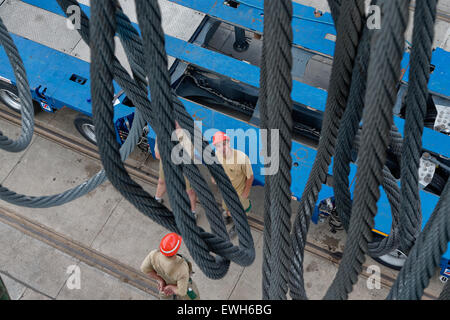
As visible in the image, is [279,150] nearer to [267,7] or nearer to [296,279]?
[267,7]

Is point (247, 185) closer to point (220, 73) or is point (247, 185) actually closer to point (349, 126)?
point (220, 73)

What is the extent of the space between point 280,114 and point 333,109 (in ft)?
1.42

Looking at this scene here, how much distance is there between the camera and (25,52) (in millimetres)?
6695

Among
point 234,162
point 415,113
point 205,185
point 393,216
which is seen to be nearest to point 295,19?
point 234,162

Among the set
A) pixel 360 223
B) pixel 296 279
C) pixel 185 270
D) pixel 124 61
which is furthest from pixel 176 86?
pixel 360 223

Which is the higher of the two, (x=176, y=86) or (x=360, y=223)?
(x=360, y=223)

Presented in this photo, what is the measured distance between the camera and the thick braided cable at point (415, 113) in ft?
5.48

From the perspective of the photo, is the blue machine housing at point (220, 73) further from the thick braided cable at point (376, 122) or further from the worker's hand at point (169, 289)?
the thick braided cable at point (376, 122)

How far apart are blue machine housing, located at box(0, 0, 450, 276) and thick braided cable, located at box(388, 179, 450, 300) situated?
408 centimetres

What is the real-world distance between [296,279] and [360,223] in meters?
0.63

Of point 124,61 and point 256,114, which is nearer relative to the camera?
point 256,114

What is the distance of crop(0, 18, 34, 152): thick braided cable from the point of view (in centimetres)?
301

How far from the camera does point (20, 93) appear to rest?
3.30 m

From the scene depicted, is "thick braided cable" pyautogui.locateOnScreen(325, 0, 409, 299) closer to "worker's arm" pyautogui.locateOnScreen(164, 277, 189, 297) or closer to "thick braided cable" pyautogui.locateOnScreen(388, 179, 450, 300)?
"thick braided cable" pyautogui.locateOnScreen(388, 179, 450, 300)
